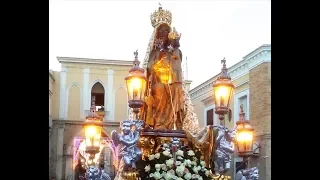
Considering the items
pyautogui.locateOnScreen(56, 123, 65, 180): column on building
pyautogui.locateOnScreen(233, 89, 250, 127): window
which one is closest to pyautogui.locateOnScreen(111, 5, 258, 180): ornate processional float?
pyautogui.locateOnScreen(233, 89, 250, 127): window

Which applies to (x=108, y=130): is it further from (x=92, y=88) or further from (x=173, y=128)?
(x=173, y=128)

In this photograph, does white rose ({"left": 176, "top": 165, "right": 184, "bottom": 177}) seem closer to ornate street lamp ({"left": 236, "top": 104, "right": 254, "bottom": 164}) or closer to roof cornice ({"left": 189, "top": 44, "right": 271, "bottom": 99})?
ornate street lamp ({"left": 236, "top": 104, "right": 254, "bottom": 164})

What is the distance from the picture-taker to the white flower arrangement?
5.38 meters

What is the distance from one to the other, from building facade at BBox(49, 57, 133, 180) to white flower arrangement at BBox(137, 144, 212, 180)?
529 inches

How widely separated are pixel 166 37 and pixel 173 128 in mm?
1068

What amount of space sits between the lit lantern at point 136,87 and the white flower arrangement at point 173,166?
1.69 feet

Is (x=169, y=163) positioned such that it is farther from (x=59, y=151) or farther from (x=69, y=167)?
(x=59, y=151)

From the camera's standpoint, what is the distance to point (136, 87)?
5.76 metres

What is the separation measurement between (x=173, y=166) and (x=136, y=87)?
2.89 feet
